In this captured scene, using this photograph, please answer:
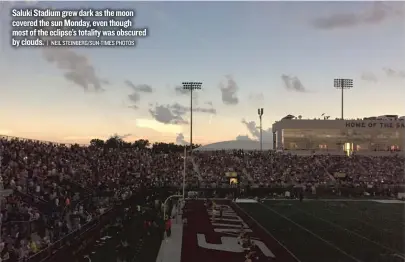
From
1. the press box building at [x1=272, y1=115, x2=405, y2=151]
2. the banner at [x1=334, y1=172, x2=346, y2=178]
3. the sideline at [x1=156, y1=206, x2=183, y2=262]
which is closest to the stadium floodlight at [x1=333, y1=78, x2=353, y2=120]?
the press box building at [x1=272, y1=115, x2=405, y2=151]

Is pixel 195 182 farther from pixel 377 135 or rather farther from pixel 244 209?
pixel 377 135

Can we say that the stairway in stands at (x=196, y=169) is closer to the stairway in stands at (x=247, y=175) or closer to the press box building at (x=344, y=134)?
the stairway in stands at (x=247, y=175)

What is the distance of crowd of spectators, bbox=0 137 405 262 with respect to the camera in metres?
15.5

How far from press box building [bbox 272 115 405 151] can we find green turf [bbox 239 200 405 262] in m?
38.6

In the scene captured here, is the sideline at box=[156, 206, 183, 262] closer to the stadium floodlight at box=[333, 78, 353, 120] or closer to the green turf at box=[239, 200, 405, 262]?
the green turf at box=[239, 200, 405, 262]

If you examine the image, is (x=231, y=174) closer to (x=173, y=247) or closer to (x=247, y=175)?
(x=247, y=175)

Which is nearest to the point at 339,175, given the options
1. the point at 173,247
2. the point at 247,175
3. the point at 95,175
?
the point at 247,175

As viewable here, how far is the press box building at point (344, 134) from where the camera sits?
7606cm

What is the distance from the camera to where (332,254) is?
18344 millimetres

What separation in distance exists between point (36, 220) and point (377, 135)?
69497 mm

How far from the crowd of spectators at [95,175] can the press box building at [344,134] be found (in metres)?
9.25

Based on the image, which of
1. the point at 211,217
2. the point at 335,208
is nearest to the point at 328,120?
the point at 335,208

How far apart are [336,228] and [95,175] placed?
15.1 metres

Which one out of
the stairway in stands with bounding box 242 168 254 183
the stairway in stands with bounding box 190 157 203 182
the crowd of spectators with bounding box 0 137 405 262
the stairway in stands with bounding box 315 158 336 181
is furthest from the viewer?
the stairway in stands with bounding box 315 158 336 181
